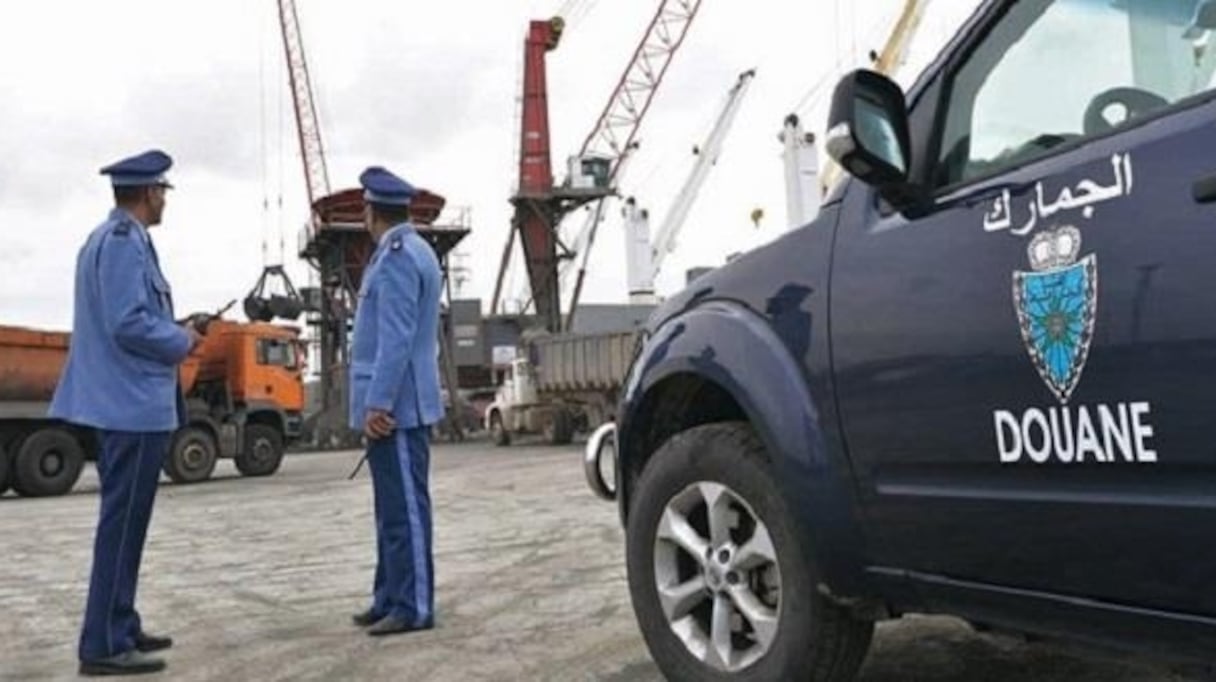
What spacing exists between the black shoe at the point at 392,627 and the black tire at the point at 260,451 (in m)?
17.1

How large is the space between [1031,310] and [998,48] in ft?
2.44

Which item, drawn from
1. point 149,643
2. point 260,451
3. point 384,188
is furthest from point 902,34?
point 149,643

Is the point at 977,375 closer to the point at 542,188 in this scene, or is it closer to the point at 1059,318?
the point at 1059,318

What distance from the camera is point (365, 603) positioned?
237 inches

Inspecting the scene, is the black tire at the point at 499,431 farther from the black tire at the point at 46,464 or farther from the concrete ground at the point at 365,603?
the concrete ground at the point at 365,603

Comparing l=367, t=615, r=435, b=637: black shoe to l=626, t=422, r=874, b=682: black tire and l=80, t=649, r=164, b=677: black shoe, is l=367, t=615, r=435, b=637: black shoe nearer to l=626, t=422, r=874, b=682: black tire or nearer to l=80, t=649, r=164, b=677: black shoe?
l=80, t=649, r=164, b=677: black shoe

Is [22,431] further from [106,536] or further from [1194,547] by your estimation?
[1194,547]

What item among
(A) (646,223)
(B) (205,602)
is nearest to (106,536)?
(B) (205,602)

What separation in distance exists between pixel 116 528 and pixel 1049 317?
3.47 metres

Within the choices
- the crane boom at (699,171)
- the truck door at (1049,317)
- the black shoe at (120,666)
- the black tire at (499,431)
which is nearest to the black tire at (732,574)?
the truck door at (1049,317)

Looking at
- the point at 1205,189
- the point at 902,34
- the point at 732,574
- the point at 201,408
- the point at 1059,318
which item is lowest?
the point at 732,574

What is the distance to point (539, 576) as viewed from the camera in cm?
666

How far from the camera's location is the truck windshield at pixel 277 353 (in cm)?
2170

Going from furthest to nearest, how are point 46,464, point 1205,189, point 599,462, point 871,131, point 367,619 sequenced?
point 46,464, point 367,619, point 599,462, point 871,131, point 1205,189
